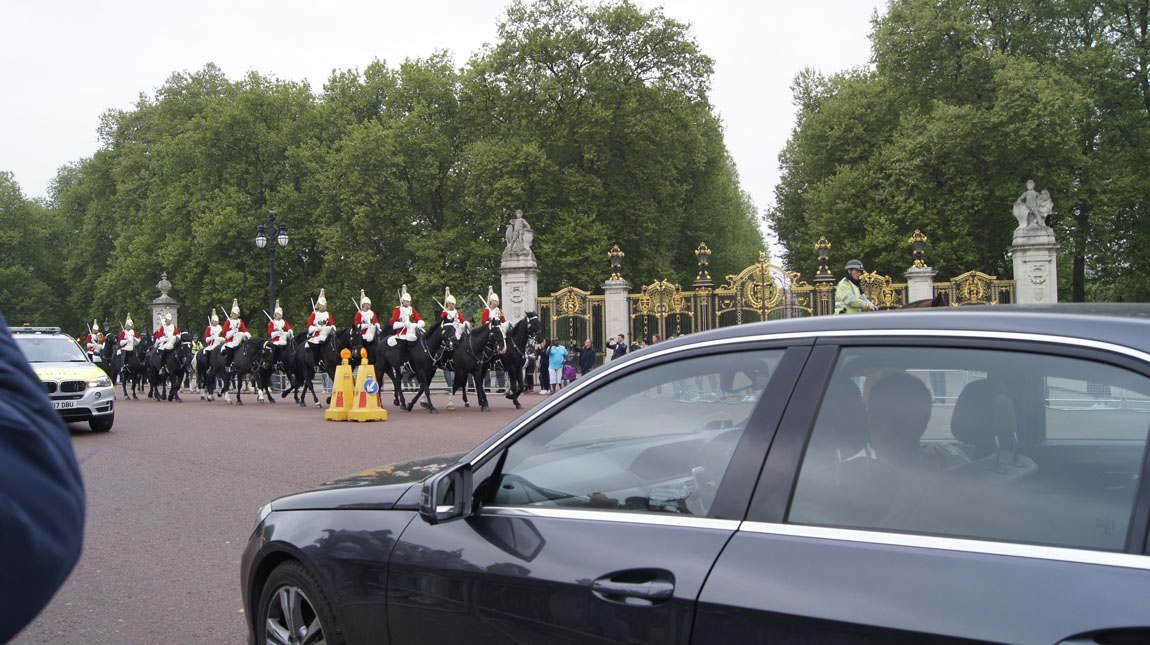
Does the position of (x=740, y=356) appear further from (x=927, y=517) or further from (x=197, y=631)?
(x=197, y=631)

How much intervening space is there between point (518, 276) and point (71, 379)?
15374 mm

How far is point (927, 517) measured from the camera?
2191 millimetres

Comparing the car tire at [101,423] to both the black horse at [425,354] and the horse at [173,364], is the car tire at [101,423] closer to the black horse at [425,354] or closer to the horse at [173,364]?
the black horse at [425,354]

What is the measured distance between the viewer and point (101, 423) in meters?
16.8

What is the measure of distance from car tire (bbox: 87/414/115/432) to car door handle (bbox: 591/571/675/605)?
16543 mm

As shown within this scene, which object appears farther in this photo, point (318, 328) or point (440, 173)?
point (440, 173)

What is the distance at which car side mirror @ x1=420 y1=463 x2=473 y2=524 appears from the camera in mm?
3006

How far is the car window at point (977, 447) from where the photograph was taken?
2.01 metres

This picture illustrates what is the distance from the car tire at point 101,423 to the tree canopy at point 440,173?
21544mm

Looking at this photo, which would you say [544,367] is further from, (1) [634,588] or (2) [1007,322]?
(2) [1007,322]

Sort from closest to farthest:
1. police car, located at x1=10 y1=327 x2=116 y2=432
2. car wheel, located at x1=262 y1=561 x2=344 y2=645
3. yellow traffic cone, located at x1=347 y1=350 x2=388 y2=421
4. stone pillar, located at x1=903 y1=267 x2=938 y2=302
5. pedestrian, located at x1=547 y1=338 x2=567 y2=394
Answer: car wheel, located at x1=262 y1=561 x2=344 y2=645
police car, located at x1=10 y1=327 x2=116 y2=432
yellow traffic cone, located at x1=347 y1=350 x2=388 y2=421
pedestrian, located at x1=547 y1=338 x2=567 y2=394
stone pillar, located at x1=903 y1=267 x2=938 y2=302

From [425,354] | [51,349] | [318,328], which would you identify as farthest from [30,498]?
[318,328]

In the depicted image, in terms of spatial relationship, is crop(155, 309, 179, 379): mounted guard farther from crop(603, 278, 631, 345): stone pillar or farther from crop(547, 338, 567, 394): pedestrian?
crop(603, 278, 631, 345): stone pillar

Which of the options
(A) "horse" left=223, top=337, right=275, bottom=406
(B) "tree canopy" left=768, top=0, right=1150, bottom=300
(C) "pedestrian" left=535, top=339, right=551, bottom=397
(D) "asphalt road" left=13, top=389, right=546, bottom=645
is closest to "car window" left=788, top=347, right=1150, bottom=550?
(D) "asphalt road" left=13, top=389, right=546, bottom=645
